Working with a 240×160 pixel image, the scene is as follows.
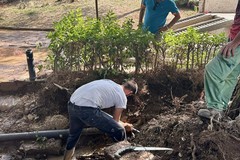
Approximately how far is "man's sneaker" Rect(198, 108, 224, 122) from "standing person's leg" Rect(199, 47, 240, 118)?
0.04m

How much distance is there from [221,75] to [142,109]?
7.69 feet

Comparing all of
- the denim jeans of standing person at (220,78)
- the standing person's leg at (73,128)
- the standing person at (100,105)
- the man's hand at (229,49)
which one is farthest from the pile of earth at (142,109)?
the man's hand at (229,49)

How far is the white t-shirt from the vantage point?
215 inches

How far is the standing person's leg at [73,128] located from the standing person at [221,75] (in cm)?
173

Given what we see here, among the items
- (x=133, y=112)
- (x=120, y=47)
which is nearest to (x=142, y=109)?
(x=133, y=112)

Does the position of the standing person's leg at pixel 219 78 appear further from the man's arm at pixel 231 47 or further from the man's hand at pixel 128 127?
the man's hand at pixel 128 127

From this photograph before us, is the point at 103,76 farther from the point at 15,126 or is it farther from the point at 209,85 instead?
the point at 209,85

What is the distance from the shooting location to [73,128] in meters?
5.71

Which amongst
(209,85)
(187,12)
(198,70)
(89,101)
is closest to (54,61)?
(89,101)

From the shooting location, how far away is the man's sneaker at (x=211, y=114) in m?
4.76

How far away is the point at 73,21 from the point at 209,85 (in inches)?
134

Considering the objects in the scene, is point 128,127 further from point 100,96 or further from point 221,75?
point 221,75

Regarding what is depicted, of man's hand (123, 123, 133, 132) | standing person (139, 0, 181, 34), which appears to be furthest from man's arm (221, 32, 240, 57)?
standing person (139, 0, 181, 34)

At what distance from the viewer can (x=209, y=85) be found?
4.80 meters
